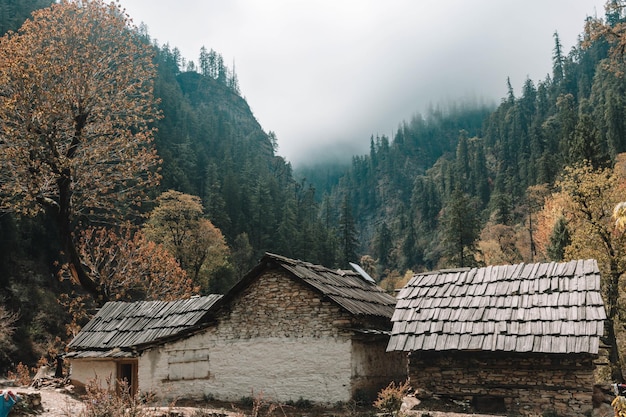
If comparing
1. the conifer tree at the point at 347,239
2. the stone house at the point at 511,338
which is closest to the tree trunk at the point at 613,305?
the stone house at the point at 511,338

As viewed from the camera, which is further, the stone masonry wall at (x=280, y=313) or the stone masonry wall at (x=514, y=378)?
the stone masonry wall at (x=280, y=313)

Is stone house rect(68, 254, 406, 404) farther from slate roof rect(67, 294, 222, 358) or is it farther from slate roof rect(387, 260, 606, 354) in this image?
slate roof rect(387, 260, 606, 354)

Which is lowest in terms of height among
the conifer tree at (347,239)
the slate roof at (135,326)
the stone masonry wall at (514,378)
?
the stone masonry wall at (514,378)

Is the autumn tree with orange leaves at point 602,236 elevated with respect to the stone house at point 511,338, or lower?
elevated

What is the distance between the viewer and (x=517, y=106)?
14050 cm

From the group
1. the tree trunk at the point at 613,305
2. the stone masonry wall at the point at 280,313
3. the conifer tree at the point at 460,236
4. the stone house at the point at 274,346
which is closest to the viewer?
the stone house at the point at 274,346

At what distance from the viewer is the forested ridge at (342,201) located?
3666 centimetres

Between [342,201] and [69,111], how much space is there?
105m

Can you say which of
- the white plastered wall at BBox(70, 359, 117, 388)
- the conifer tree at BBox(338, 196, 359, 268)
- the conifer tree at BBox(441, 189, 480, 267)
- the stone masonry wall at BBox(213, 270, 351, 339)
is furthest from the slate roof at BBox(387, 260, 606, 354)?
the conifer tree at BBox(338, 196, 359, 268)

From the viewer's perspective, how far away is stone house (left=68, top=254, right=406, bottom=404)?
16547 mm

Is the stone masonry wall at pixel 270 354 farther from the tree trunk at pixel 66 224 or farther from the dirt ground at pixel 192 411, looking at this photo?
the tree trunk at pixel 66 224

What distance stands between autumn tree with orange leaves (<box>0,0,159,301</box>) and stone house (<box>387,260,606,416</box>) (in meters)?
10.4

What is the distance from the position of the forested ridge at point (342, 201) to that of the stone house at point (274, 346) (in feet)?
18.4

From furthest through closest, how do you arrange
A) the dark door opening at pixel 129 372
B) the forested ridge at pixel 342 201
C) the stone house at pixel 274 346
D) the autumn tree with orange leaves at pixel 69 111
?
the forested ridge at pixel 342 201, the dark door opening at pixel 129 372, the autumn tree with orange leaves at pixel 69 111, the stone house at pixel 274 346
